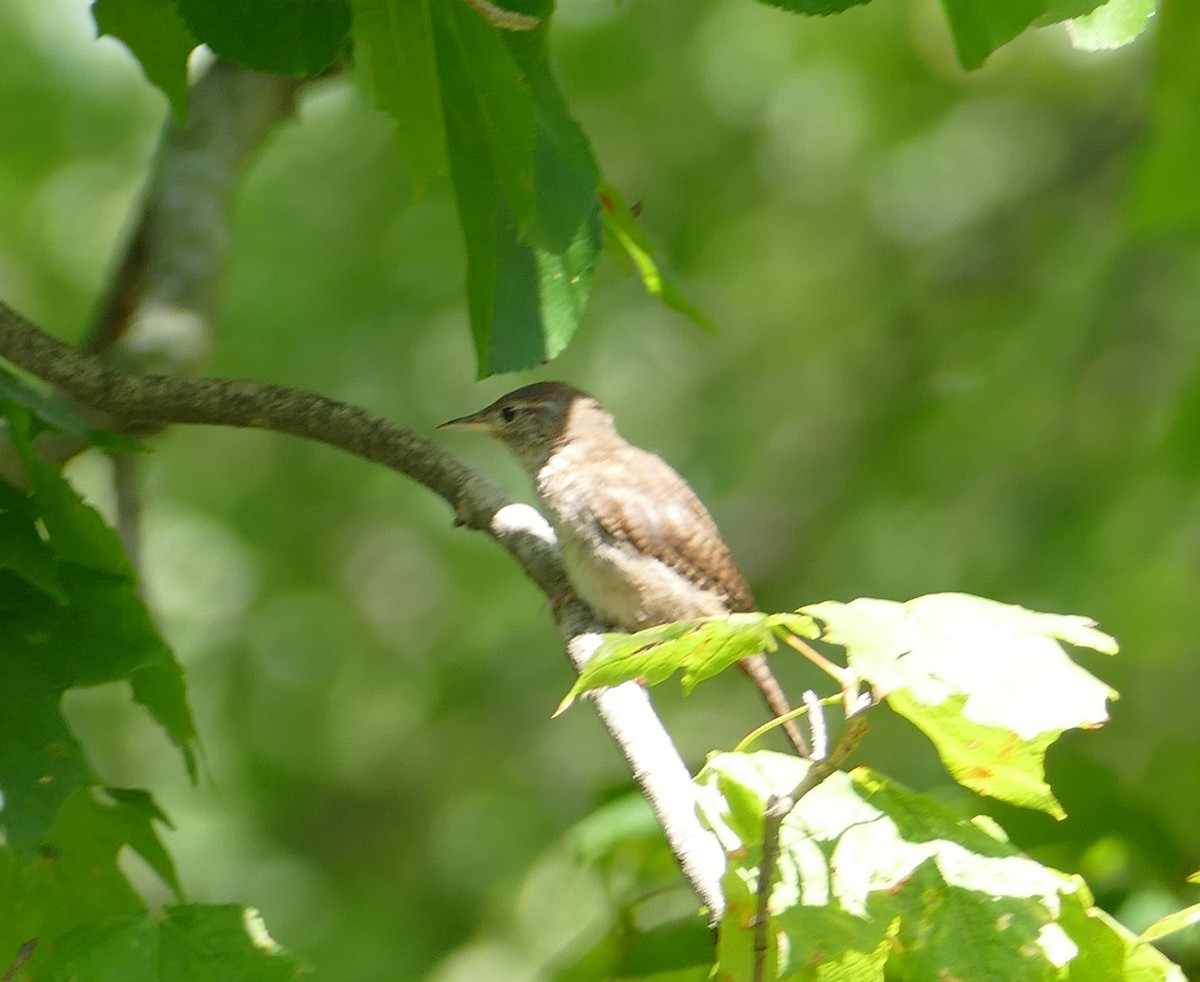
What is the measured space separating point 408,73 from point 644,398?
28.2 feet

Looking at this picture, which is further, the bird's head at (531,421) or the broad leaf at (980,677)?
the bird's head at (531,421)

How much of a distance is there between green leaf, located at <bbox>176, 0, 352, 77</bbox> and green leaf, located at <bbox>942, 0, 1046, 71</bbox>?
92 cm

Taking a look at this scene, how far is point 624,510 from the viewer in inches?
171

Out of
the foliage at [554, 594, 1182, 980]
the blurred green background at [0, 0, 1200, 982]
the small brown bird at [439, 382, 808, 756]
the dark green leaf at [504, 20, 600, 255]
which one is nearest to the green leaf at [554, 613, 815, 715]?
the foliage at [554, 594, 1182, 980]

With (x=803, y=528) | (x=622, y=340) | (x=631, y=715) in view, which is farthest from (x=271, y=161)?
(x=631, y=715)

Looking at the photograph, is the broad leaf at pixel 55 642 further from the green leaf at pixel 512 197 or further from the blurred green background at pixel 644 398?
the blurred green background at pixel 644 398

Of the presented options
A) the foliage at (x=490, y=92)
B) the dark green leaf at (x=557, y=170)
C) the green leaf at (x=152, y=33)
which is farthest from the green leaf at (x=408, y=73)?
the green leaf at (x=152, y=33)

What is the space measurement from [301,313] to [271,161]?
1.24 m

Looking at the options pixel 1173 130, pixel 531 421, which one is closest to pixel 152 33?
pixel 531 421

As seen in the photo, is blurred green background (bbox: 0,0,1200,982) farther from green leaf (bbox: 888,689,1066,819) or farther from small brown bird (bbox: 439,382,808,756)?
green leaf (bbox: 888,689,1066,819)

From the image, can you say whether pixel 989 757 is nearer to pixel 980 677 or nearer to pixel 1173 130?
pixel 980 677

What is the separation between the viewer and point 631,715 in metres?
2.24

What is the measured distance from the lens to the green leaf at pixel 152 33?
246 cm

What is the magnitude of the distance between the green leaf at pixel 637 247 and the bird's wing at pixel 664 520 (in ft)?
4.70
